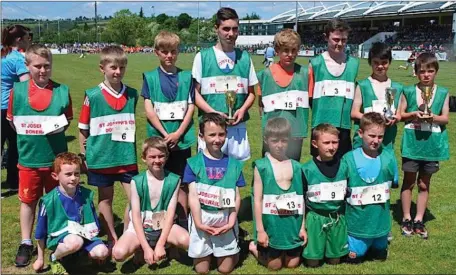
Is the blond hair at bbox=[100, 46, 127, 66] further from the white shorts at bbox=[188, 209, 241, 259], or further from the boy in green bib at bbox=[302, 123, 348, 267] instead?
the boy in green bib at bbox=[302, 123, 348, 267]

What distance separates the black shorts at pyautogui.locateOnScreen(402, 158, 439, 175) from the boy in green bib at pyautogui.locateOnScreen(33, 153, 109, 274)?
297 cm

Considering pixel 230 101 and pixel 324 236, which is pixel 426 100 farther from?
pixel 230 101

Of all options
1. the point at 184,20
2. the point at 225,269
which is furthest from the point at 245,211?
the point at 184,20

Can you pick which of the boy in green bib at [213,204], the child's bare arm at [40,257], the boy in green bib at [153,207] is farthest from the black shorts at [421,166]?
the child's bare arm at [40,257]

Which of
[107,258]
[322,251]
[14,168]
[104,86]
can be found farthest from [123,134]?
[14,168]

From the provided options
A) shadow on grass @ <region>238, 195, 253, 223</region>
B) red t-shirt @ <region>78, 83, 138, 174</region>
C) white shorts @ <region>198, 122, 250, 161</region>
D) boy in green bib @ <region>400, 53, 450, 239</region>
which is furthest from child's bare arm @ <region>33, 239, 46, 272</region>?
boy in green bib @ <region>400, 53, 450, 239</region>

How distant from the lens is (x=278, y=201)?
12.8 feet

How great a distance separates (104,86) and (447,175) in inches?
205

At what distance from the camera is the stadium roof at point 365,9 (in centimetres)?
5112

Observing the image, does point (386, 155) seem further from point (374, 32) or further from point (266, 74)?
point (374, 32)

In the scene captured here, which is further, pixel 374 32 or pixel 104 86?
pixel 374 32

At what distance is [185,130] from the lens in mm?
4316

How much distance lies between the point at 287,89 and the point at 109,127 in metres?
1.62

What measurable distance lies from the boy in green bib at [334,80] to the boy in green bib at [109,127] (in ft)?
5.62
